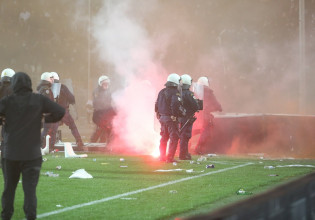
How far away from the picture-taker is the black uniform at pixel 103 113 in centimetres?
2219

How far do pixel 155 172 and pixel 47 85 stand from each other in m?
6.32

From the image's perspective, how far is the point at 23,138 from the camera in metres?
8.39

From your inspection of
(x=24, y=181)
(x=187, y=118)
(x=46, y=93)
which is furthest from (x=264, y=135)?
(x=24, y=181)

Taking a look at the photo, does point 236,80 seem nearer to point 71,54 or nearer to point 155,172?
point 71,54

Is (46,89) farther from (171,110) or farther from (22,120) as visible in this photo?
(22,120)

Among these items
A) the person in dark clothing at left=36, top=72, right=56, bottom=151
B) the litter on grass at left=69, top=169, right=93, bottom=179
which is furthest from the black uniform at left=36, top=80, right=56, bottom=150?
the litter on grass at left=69, top=169, right=93, bottom=179

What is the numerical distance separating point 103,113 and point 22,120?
13.8 meters

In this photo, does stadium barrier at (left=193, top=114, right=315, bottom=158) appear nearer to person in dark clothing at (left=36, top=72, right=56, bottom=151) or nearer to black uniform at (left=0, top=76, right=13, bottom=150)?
person in dark clothing at (left=36, top=72, right=56, bottom=151)

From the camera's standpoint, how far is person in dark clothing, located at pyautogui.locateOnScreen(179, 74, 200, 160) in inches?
703

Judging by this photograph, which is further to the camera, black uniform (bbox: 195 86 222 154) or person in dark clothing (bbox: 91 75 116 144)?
person in dark clothing (bbox: 91 75 116 144)

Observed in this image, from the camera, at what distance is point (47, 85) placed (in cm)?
2025

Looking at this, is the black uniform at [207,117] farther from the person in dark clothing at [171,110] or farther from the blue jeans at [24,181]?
the blue jeans at [24,181]

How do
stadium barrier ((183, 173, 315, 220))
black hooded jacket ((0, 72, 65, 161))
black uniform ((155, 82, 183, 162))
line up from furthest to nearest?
black uniform ((155, 82, 183, 162)) < black hooded jacket ((0, 72, 65, 161)) < stadium barrier ((183, 173, 315, 220))

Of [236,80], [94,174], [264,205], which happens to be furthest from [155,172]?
[236,80]
